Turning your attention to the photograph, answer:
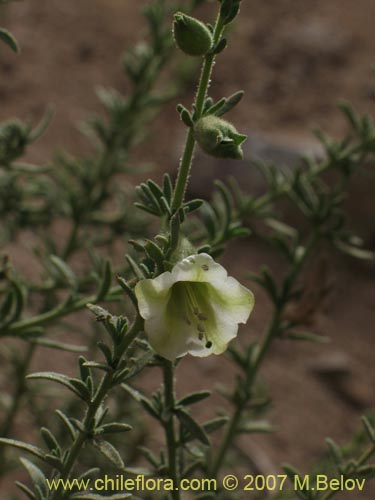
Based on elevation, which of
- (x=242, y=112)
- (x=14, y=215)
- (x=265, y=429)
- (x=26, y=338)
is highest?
(x=242, y=112)

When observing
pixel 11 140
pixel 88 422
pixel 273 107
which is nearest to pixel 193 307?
pixel 88 422

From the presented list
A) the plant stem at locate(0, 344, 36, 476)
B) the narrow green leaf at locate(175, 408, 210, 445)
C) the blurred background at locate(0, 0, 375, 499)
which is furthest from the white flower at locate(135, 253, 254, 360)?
the blurred background at locate(0, 0, 375, 499)

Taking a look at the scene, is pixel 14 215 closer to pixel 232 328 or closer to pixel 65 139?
pixel 232 328

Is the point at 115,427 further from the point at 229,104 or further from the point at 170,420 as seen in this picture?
the point at 229,104

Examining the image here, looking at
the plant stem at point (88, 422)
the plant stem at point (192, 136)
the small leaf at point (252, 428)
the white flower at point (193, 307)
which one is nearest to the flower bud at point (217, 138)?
the plant stem at point (192, 136)

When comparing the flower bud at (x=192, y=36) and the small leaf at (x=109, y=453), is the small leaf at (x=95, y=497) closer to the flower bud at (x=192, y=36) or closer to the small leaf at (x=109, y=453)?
the small leaf at (x=109, y=453)

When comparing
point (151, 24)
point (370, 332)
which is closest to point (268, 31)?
point (370, 332)

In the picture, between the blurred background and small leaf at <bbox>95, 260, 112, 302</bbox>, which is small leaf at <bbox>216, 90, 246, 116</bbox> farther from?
the blurred background
